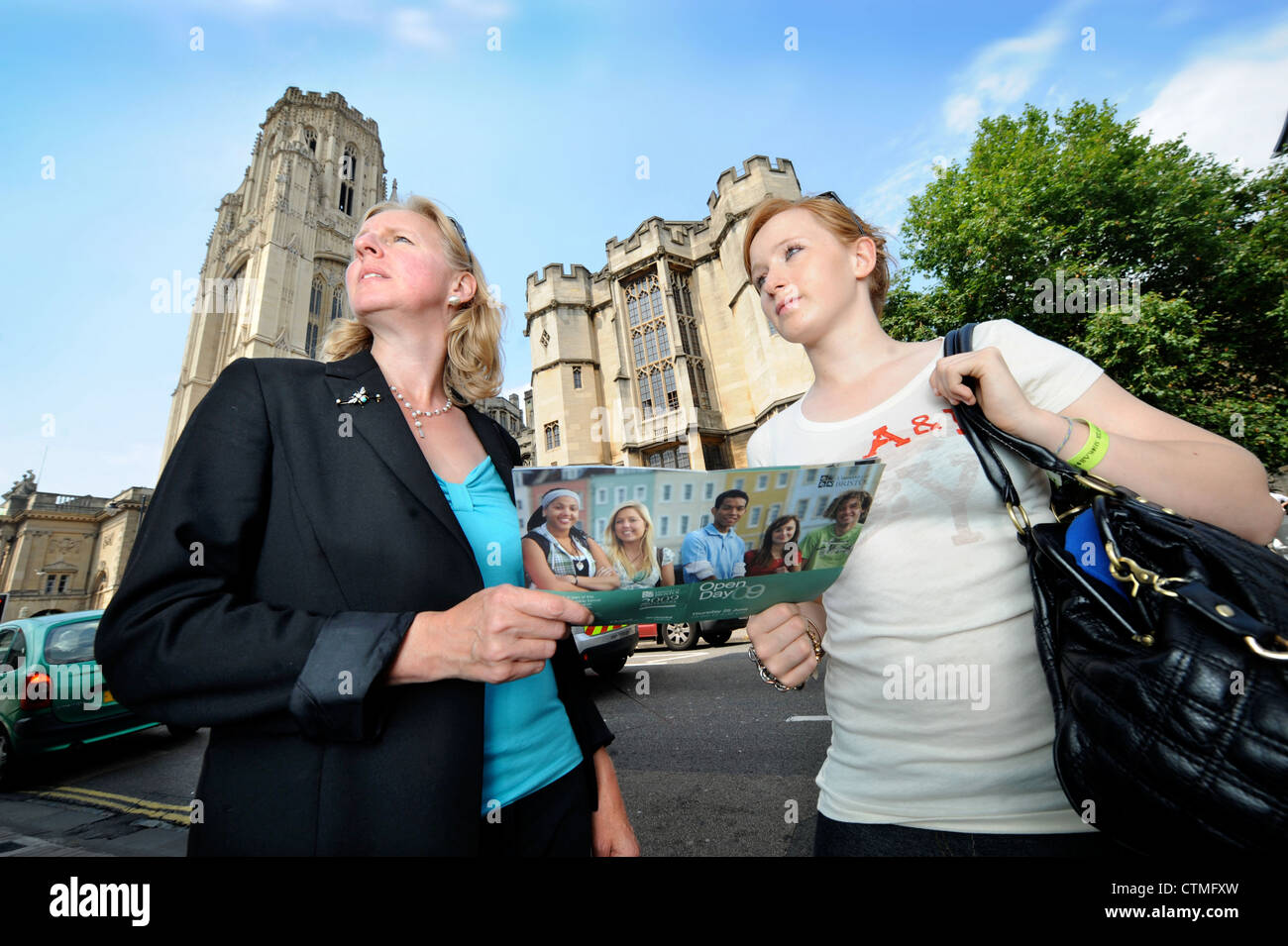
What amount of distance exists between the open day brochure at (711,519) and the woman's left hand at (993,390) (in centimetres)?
34

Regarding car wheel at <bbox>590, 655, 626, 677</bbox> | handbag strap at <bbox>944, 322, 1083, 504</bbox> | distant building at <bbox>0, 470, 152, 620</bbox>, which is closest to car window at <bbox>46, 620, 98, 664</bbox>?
car wheel at <bbox>590, 655, 626, 677</bbox>

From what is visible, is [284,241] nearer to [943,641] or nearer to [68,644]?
[68,644]

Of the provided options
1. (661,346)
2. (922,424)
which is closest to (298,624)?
(922,424)

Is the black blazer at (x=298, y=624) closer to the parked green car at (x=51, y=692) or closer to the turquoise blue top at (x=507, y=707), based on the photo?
the turquoise blue top at (x=507, y=707)

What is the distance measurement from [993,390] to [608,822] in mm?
1510

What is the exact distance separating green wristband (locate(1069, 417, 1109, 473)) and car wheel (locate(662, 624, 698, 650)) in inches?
388

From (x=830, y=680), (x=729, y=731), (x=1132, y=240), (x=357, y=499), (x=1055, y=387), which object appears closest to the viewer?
(x=357, y=499)

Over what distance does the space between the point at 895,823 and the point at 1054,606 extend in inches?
23.1

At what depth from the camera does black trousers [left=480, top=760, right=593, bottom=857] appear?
1.17 metres

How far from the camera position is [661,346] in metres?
24.0

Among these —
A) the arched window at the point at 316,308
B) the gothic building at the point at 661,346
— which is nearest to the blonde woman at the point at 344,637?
the gothic building at the point at 661,346
